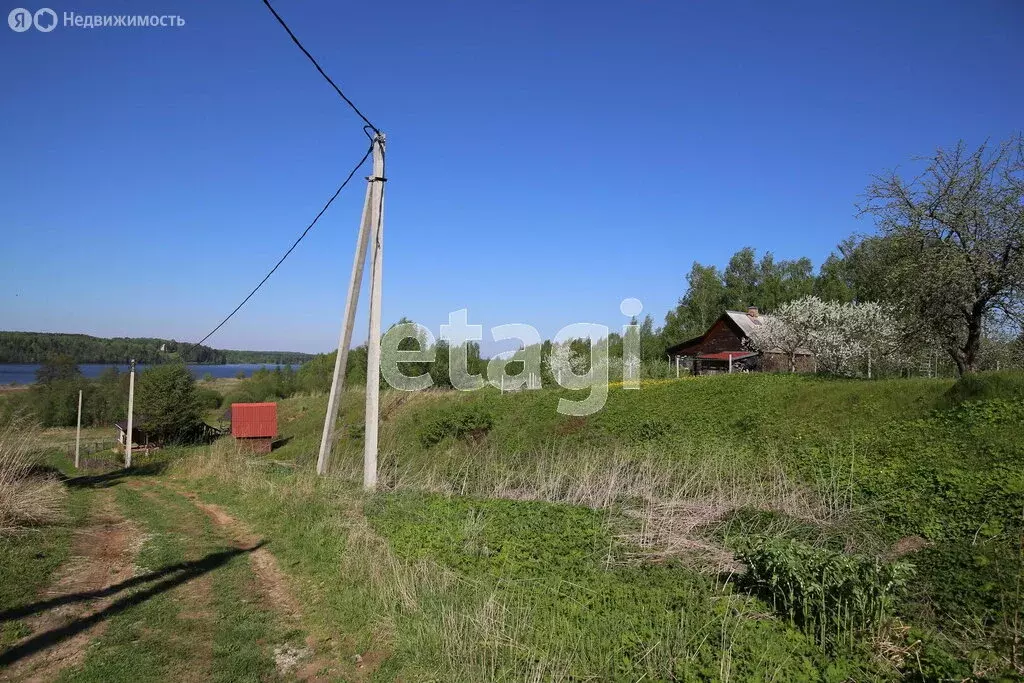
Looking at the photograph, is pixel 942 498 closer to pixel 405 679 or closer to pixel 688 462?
pixel 688 462

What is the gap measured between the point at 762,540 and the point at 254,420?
28.2 m

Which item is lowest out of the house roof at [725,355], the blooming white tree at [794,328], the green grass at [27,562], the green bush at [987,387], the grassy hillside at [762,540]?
the green grass at [27,562]

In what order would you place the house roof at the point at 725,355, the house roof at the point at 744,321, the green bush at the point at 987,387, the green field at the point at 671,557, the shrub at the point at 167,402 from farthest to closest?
the house roof at the point at 744,321, the house roof at the point at 725,355, the shrub at the point at 167,402, the green bush at the point at 987,387, the green field at the point at 671,557

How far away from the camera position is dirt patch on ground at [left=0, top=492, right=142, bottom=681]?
4.11m

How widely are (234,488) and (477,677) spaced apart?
31.6 ft

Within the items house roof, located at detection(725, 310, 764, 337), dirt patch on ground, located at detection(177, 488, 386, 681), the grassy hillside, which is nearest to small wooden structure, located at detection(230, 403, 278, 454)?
the grassy hillside

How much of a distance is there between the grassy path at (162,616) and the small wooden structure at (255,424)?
22198 mm

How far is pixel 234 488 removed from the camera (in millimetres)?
11766

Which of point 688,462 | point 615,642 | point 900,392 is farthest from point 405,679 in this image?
point 900,392

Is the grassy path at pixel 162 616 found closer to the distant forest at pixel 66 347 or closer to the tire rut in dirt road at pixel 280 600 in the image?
the tire rut in dirt road at pixel 280 600

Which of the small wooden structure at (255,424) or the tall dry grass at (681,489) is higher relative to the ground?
the tall dry grass at (681,489)

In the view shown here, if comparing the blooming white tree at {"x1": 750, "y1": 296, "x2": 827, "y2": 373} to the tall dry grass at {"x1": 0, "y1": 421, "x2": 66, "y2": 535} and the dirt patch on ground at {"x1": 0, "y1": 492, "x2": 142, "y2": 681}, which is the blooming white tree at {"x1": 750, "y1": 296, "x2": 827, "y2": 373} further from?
the tall dry grass at {"x1": 0, "y1": 421, "x2": 66, "y2": 535}

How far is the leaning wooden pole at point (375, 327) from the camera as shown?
9555 millimetres

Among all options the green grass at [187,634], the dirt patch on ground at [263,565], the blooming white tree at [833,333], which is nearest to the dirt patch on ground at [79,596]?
the green grass at [187,634]
